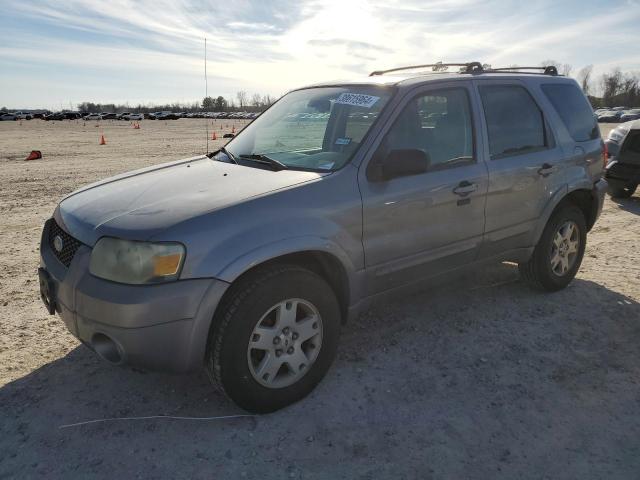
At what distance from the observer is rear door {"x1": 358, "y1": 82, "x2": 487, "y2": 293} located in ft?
10.6

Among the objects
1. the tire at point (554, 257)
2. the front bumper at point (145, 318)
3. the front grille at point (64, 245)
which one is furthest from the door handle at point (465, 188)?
the front grille at point (64, 245)

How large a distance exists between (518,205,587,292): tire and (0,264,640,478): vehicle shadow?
64 cm

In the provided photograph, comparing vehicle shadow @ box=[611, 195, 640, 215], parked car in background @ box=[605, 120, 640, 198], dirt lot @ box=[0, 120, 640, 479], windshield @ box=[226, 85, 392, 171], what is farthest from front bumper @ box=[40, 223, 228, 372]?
parked car in background @ box=[605, 120, 640, 198]

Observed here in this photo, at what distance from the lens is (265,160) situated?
11.5 ft

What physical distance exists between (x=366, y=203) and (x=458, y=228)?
92cm

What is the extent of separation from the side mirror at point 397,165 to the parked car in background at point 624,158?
22.5ft

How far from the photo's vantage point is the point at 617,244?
6.20 meters

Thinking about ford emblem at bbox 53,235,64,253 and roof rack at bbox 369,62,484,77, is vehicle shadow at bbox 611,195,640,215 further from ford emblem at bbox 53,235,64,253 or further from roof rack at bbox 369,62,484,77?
ford emblem at bbox 53,235,64,253

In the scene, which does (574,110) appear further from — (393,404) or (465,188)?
(393,404)

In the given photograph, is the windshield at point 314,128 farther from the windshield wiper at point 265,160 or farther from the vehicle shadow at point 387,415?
the vehicle shadow at point 387,415

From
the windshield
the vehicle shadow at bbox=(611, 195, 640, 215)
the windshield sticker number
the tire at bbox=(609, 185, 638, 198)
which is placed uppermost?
the windshield

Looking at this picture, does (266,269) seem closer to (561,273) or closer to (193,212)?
(193,212)

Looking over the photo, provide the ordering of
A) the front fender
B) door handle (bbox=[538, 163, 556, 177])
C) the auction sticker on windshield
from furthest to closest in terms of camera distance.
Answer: door handle (bbox=[538, 163, 556, 177])
the auction sticker on windshield
the front fender

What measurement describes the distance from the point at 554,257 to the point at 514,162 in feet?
3.76
